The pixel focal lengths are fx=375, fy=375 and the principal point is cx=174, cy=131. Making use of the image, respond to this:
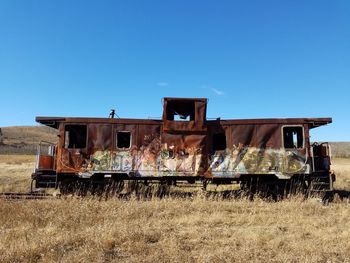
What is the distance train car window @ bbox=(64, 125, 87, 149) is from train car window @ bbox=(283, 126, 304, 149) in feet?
27.1

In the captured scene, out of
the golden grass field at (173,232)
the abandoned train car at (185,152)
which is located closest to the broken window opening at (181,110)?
the abandoned train car at (185,152)

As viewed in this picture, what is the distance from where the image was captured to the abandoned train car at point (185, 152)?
1462cm

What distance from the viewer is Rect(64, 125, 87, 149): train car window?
50.8 feet

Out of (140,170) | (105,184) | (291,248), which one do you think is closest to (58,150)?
(105,184)

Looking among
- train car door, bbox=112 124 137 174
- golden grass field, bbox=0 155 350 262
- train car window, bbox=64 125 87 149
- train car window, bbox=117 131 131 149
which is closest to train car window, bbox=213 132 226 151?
train car door, bbox=112 124 137 174

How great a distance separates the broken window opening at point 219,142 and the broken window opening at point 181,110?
126cm

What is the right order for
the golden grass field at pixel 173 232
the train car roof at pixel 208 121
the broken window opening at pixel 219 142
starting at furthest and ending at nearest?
1. the broken window opening at pixel 219 142
2. the train car roof at pixel 208 121
3. the golden grass field at pixel 173 232

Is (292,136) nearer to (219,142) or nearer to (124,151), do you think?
(219,142)

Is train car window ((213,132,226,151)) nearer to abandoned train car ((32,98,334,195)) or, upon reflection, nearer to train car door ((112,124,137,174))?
abandoned train car ((32,98,334,195))

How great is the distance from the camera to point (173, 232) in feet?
27.2

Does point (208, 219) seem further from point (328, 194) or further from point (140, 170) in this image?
point (328, 194)

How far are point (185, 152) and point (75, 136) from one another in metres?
4.76

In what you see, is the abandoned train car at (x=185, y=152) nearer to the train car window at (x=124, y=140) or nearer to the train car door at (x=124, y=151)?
the train car door at (x=124, y=151)

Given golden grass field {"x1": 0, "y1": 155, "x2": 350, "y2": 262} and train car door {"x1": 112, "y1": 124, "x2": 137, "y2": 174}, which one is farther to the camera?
train car door {"x1": 112, "y1": 124, "x2": 137, "y2": 174}
